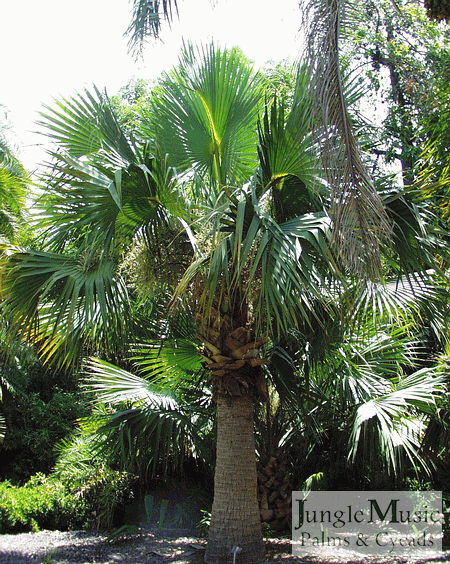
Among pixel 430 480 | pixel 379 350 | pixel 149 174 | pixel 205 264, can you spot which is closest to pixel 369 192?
pixel 205 264

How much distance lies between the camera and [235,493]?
5.00 metres

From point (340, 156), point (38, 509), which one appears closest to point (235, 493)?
point (340, 156)

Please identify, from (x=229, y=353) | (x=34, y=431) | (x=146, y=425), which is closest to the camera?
(x=229, y=353)

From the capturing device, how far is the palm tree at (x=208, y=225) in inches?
173

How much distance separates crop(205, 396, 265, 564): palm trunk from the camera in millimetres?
4918

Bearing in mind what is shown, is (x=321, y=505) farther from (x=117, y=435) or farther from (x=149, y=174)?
(x=149, y=174)

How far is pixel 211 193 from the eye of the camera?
5.41 m

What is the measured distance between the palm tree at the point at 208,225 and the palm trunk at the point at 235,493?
10 millimetres

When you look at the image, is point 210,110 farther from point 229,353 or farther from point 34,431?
point 34,431

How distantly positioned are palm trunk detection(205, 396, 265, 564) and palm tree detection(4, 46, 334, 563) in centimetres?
1

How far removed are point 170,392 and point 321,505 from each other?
235cm

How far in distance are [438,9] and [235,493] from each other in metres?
4.73

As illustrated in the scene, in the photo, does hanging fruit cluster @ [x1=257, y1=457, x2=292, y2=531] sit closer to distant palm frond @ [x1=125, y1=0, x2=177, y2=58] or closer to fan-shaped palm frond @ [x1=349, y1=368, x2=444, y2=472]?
fan-shaped palm frond @ [x1=349, y1=368, x2=444, y2=472]

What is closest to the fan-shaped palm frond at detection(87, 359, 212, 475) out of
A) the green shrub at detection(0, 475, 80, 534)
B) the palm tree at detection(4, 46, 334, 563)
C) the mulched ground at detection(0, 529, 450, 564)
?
the palm tree at detection(4, 46, 334, 563)
